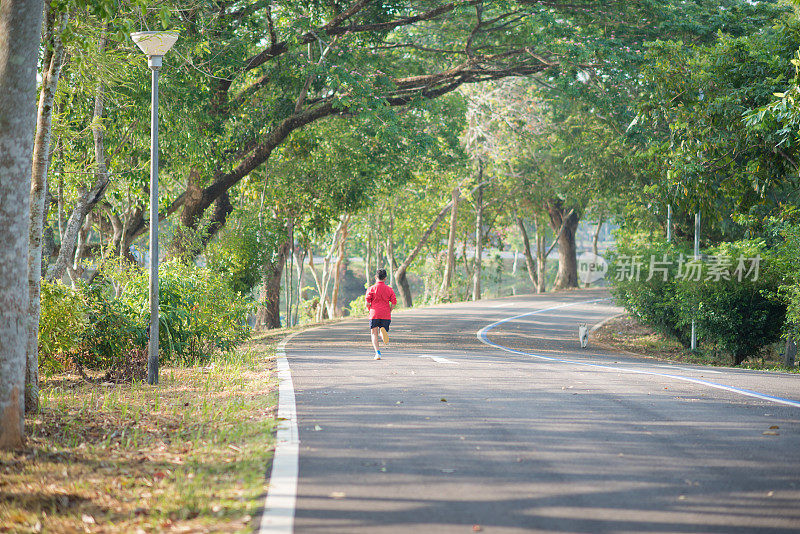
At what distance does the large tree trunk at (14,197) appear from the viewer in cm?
702

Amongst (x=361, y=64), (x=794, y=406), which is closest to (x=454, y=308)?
(x=361, y=64)

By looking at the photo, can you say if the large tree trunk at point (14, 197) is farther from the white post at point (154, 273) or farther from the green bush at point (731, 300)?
the green bush at point (731, 300)

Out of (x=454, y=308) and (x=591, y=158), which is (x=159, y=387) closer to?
(x=591, y=158)

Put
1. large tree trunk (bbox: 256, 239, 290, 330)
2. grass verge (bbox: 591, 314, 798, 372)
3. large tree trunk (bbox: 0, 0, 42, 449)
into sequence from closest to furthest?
large tree trunk (bbox: 0, 0, 42, 449) < grass verge (bbox: 591, 314, 798, 372) < large tree trunk (bbox: 256, 239, 290, 330)

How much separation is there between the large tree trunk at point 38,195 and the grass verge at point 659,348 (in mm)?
15544

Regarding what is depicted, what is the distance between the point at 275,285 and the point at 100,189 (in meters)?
13.1

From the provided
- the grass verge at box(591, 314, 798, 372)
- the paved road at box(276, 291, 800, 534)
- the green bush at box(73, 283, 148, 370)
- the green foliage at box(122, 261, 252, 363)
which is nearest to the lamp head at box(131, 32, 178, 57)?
the green bush at box(73, 283, 148, 370)

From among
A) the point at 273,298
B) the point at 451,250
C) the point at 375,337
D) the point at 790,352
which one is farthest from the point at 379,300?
the point at 451,250

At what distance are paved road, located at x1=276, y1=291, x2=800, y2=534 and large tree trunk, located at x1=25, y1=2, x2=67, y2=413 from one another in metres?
2.95

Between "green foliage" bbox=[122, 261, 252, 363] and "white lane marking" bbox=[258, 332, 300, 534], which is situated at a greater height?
"green foliage" bbox=[122, 261, 252, 363]

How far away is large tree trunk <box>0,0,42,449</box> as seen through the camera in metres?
7.02

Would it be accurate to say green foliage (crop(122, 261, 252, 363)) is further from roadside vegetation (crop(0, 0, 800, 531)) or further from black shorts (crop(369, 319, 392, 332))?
black shorts (crop(369, 319, 392, 332))

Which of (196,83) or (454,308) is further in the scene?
(454,308)

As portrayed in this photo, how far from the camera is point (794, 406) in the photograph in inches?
349
